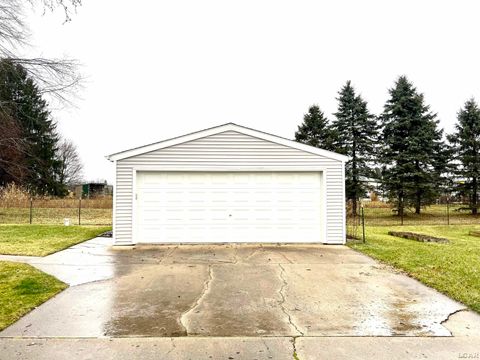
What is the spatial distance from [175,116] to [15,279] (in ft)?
87.3

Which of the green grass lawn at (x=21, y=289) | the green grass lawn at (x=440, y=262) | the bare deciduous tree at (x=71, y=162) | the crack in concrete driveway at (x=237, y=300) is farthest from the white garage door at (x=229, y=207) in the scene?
the bare deciduous tree at (x=71, y=162)

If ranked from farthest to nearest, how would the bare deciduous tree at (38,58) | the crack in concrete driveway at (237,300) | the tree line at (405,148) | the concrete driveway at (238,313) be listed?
the tree line at (405,148), the bare deciduous tree at (38,58), the crack in concrete driveway at (237,300), the concrete driveway at (238,313)

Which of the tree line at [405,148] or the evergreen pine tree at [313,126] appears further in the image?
the evergreen pine tree at [313,126]

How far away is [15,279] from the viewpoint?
5770 mm

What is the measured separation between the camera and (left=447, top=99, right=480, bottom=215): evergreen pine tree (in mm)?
25281

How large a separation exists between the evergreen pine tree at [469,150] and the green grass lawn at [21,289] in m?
27.6

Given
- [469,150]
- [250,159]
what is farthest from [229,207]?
[469,150]

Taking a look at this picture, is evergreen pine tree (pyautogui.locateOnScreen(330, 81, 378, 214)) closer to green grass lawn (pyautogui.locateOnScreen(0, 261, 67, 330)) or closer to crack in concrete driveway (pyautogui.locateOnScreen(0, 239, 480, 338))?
crack in concrete driveway (pyautogui.locateOnScreen(0, 239, 480, 338))

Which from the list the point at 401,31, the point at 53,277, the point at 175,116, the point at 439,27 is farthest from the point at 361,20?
the point at 175,116

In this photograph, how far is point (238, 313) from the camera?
168 inches

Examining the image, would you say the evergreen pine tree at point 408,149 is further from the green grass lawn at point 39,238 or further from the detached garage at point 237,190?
the green grass lawn at point 39,238

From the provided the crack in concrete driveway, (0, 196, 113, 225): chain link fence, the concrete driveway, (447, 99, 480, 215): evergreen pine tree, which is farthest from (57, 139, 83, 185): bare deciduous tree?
(447, 99, 480, 215): evergreen pine tree

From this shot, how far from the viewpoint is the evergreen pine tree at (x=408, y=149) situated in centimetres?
2406

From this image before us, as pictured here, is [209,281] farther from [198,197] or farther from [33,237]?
[33,237]
